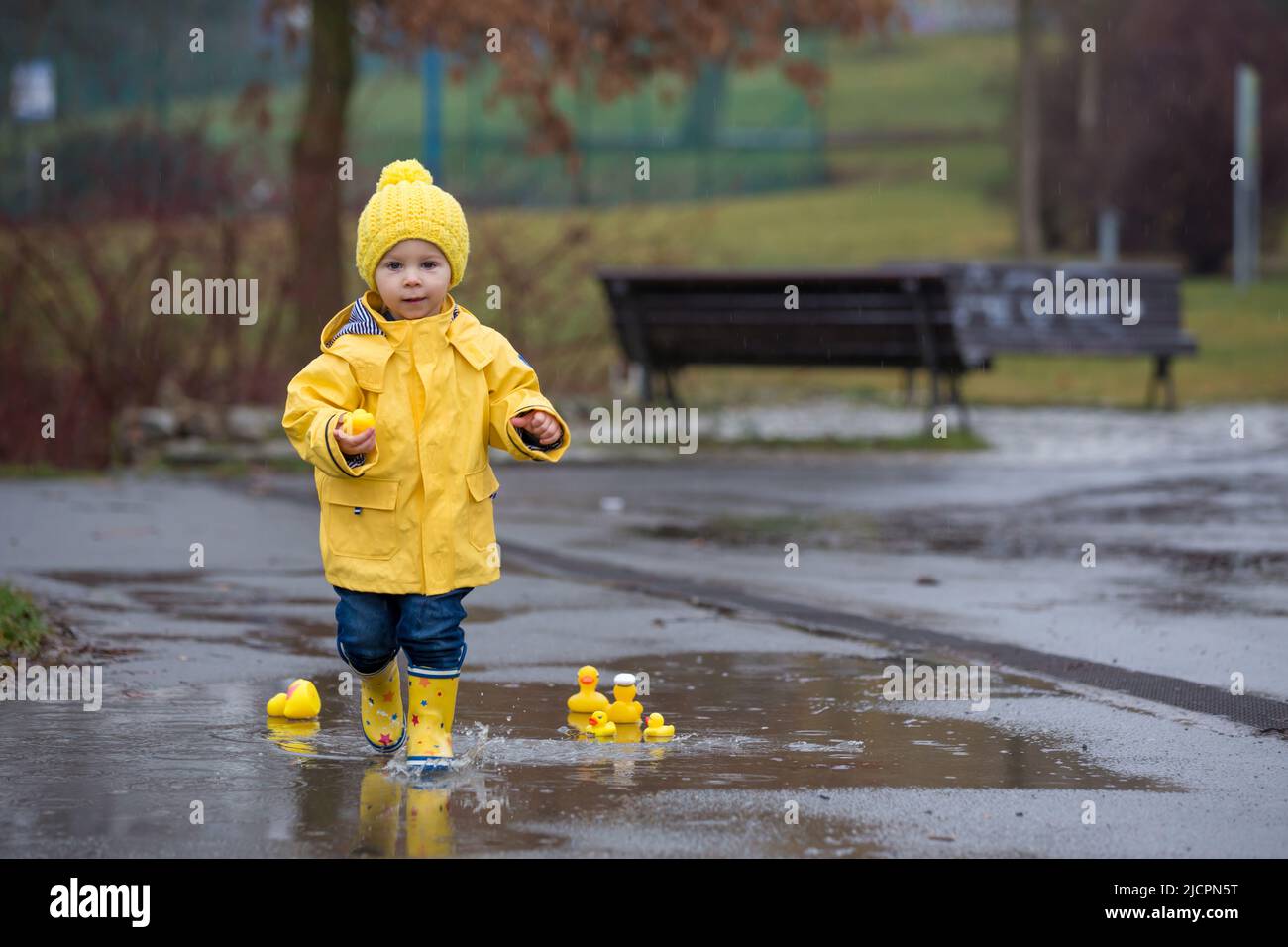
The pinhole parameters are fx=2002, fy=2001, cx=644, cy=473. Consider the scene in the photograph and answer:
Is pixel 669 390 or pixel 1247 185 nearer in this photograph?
pixel 669 390

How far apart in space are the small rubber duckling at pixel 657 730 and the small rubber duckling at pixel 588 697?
0.19 m

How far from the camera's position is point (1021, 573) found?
9.15m

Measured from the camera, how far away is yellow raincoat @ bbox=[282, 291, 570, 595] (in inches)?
207

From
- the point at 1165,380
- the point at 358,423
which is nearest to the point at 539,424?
the point at 358,423

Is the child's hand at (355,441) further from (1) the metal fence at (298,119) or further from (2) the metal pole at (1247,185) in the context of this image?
(2) the metal pole at (1247,185)

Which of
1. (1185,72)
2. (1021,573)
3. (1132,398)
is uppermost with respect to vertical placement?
(1185,72)

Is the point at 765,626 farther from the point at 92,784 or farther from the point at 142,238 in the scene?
the point at 142,238

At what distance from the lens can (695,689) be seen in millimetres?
6508

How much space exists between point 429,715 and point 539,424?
32.5 inches

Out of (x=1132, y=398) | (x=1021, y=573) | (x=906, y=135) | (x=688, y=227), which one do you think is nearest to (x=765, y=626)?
(x=1021, y=573)

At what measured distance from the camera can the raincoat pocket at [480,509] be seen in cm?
533

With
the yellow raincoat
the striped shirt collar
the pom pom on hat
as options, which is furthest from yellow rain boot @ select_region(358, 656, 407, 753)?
the pom pom on hat

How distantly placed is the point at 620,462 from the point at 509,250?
3446 mm

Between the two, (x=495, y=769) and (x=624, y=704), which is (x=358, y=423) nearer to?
(x=495, y=769)
